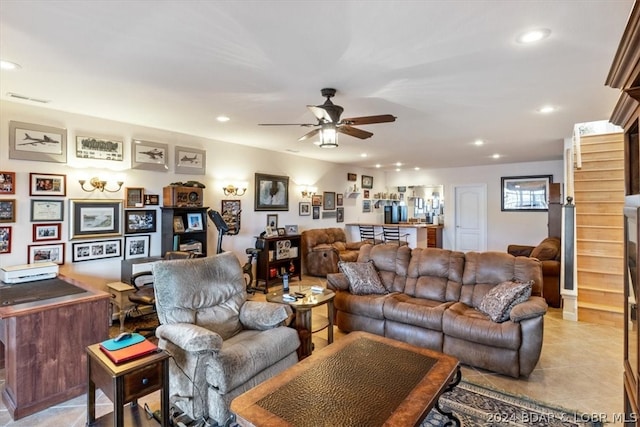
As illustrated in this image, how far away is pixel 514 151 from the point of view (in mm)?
6359

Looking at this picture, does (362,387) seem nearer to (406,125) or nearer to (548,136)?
(406,125)

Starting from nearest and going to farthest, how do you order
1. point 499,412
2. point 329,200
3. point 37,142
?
point 499,412, point 37,142, point 329,200

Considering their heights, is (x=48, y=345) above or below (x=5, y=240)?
below

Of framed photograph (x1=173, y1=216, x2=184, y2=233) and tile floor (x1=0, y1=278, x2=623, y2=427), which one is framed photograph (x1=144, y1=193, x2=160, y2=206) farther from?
tile floor (x1=0, y1=278, x2=623, y2=427)

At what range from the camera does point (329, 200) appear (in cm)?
789

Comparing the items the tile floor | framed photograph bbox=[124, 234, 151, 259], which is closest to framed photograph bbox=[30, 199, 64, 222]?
framed photograph bbox=[124, 234, 151, 259]

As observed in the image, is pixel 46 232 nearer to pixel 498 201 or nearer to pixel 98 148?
pixel 98 148

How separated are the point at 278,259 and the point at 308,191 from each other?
1.77 m

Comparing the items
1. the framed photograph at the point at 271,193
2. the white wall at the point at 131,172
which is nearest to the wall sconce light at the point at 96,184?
the white wall at the point at 131,172

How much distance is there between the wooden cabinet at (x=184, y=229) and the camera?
14.7 ft

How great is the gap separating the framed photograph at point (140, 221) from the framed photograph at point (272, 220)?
2200 millimetres

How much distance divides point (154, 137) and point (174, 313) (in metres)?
2.89

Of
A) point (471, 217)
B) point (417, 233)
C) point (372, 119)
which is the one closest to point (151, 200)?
point (372, 119)

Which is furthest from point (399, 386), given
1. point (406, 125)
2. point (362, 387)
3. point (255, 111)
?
point (406, 125)
